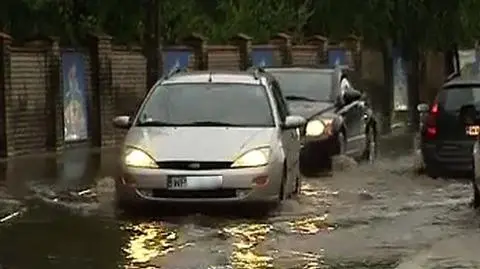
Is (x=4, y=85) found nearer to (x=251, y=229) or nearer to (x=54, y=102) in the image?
(x=54, y=102)

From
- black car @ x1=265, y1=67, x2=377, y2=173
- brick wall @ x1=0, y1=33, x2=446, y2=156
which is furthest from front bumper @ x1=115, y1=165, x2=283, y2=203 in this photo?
brick wall @ x1=0, y1=33, x2=446, y2=156

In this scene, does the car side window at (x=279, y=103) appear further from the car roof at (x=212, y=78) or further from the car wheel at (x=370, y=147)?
the car wheel at (x=370, y=147)

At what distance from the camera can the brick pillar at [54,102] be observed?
22.6 m

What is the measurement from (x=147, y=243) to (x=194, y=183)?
144 centimetres

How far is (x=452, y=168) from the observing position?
1847cm

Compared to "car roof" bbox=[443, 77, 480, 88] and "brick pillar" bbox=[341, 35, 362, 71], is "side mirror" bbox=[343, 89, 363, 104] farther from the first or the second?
"brick pillar" bbox=[341, 35, 362, 71]

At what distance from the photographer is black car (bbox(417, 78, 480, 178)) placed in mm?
18359

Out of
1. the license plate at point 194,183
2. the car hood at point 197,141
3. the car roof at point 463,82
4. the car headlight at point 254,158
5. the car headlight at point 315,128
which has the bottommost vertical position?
the car headlight at point 315,128

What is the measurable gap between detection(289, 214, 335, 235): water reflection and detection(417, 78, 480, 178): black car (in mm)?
4757

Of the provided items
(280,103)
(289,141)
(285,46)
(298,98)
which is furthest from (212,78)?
(285,46)

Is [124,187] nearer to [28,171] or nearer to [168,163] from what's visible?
[168,163]

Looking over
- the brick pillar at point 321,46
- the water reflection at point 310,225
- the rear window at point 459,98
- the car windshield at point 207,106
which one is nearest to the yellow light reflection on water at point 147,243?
the water reflection at point 310,225

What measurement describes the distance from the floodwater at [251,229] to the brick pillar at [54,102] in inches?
172

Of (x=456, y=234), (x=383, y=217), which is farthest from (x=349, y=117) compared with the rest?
(x=456, y=234)
